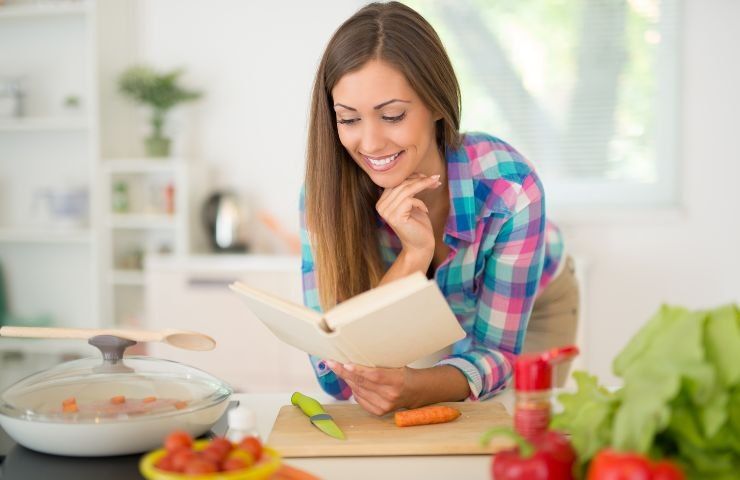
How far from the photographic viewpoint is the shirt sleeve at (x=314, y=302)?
1.69m

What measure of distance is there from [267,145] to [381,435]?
3076mm

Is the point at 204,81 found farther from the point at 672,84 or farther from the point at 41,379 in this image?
the point at 41,379

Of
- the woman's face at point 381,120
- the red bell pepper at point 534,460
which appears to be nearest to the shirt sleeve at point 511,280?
the woman's face at point 381,120

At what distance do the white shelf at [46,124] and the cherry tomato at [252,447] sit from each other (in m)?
3.47

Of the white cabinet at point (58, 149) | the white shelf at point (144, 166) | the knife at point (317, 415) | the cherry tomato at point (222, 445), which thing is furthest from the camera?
the white cabinet at point (58, 149)

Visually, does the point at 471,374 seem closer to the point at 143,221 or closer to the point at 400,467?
the point at 400,467

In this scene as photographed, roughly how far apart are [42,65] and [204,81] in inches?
36.2

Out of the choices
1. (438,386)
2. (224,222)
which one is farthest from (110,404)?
(224,222)

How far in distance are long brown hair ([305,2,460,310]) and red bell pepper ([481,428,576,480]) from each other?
2.76ft

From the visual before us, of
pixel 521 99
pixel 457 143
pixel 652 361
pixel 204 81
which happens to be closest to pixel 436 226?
pixel 457 143

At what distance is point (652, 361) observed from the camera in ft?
2.72

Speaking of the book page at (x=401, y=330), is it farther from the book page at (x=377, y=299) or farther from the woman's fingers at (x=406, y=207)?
the woman's fingers at (x=406, y=207)

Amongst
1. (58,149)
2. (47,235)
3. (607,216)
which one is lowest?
(47,235)

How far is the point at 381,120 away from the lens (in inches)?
59.9
